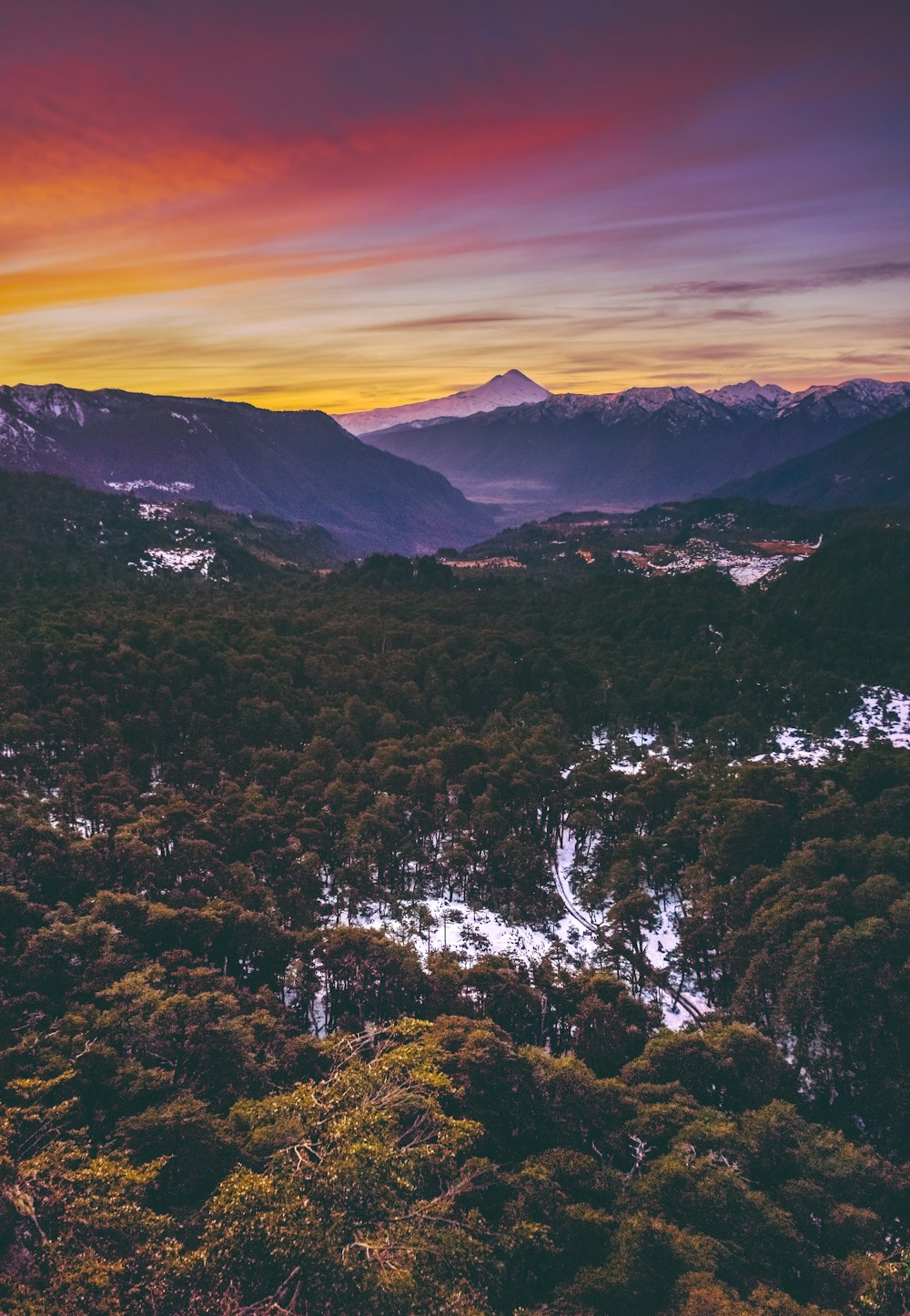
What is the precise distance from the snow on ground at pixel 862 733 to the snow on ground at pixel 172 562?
13358 centimetres

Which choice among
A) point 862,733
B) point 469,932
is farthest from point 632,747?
point 469,932

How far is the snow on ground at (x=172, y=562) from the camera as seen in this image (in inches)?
7229

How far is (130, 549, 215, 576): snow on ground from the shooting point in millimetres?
183625

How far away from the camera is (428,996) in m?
49.2

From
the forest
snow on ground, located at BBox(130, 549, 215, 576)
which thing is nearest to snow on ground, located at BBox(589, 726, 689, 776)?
the forest

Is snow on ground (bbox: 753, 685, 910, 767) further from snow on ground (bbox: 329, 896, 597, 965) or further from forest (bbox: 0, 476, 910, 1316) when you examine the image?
snow on ground (bbox: 329, 896, 597, 965)

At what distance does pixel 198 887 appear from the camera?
57594 mm

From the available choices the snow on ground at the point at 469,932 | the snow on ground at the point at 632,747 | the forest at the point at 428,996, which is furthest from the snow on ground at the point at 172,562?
the snow on ground at the point at 469,932

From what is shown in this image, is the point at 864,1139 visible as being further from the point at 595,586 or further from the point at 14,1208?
the point at 595,586

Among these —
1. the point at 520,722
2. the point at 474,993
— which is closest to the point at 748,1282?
the point at 474,993

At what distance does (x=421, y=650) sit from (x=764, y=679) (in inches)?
1787

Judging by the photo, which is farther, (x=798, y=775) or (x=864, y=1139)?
(x=798, y=775)

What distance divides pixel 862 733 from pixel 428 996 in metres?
69.1

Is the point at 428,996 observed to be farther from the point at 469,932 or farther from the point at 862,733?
the point at 862,733
